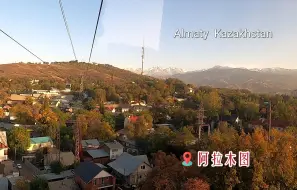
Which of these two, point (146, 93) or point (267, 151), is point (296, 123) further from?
point (146, 93)

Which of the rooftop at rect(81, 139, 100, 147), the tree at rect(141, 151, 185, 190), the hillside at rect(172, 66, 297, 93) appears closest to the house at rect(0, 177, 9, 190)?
the rooftop at rect(81, 139, 100, 147)

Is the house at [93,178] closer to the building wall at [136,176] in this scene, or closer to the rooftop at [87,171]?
the rooftop at [87,171]

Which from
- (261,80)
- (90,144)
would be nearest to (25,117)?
(90,144)

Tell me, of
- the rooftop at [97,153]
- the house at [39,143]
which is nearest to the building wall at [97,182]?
the rooftop at [97,153]

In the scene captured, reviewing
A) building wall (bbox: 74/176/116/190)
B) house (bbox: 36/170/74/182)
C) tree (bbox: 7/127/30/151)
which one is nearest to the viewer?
building wall (bbox: 74/176/116/190)

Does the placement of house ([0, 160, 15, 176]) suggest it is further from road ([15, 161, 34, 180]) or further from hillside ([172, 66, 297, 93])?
hillside ([172, 66, 297, 93])

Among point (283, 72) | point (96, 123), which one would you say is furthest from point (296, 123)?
point (283, 72)

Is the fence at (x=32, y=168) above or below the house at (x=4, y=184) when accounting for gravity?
below
